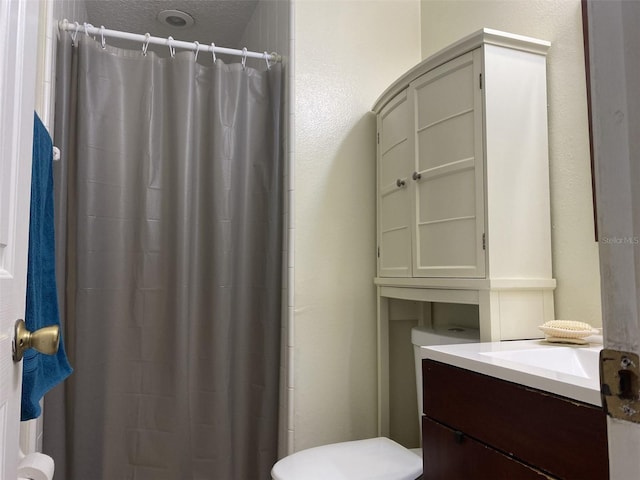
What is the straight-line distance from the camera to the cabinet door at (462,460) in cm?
84

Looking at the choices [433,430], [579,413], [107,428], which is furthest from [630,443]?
[107,428]

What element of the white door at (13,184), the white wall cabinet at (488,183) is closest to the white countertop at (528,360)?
the white wall cabinet at (488,183)

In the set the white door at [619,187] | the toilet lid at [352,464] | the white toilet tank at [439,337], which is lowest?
the toilet lid at [352,464]

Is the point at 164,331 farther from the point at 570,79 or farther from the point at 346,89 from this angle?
the point at 570,79

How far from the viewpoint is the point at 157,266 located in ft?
5.69

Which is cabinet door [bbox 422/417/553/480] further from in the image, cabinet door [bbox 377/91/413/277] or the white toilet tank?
cabinet door [bbox 377/91/413/277]

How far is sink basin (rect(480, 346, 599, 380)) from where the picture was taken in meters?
1.08

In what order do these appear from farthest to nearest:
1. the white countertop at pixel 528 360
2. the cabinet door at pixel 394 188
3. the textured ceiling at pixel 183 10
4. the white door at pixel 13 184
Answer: the textured ceiling at pixel 183 10 < the cabinet door at pixel 394 188 < the white countertop at pixel 528 360 < the white door at pixel 13 184

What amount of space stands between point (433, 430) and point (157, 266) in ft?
3.74

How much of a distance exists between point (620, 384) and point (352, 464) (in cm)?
121

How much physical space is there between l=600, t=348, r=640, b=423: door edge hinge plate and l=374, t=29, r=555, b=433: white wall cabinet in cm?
98

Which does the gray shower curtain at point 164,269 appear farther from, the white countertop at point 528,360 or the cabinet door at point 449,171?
the white countertop at point 528,360

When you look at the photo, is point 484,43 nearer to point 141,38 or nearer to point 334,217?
point 334,217

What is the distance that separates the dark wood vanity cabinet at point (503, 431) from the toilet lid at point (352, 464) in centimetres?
28
